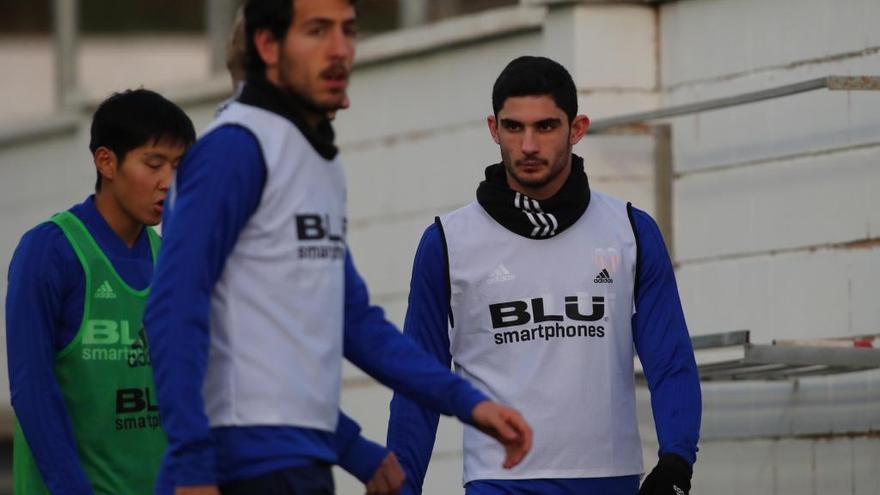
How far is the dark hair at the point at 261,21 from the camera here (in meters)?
4.50

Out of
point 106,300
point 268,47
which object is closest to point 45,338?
point 106,300

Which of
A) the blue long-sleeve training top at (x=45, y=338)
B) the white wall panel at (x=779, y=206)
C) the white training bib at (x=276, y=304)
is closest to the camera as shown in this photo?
the white training bib at (x=276, y=304)

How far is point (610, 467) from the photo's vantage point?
616 centimetres

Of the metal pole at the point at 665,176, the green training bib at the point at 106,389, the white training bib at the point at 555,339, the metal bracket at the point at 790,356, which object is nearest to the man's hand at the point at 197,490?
the green training bib at the point at 106,389

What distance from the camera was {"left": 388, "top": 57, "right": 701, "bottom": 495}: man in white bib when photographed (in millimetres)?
6141

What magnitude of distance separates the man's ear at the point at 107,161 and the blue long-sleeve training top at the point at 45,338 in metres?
0.21

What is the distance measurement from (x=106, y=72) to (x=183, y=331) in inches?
415

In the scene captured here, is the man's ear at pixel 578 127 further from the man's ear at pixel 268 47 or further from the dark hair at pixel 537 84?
the man's ear at pixel 268 47

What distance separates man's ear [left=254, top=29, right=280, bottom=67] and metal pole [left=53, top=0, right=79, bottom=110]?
8237mm

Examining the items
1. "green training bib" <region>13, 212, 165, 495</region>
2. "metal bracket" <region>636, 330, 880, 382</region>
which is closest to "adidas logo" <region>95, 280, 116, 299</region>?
"green training bib" <region>13, 212, 165, 495</region>

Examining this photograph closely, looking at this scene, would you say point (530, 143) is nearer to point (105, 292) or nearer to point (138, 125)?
point (138, 125)

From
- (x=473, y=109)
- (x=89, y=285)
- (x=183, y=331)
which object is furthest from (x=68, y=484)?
(x=473, y=109)

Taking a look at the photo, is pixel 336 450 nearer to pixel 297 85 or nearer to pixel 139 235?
pixel 297 85

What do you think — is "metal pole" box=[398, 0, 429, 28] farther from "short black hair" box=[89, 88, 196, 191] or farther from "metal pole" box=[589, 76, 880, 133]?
"short black hair" box=[89, 88, 196, 191]
